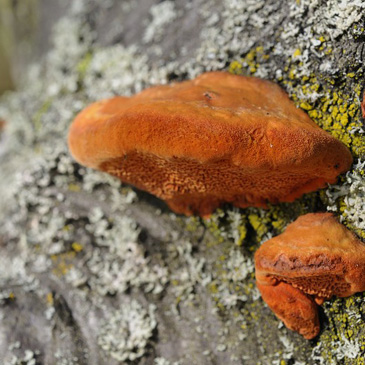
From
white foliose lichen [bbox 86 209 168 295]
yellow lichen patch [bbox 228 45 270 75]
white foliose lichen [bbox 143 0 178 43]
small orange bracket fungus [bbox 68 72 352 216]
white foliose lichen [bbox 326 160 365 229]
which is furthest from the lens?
white foliose lichen [bbox 143 0 178 43]

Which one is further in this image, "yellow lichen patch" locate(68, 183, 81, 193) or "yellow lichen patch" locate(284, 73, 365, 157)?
"yellow lichen patch" locate(68, 183, 81, 193)

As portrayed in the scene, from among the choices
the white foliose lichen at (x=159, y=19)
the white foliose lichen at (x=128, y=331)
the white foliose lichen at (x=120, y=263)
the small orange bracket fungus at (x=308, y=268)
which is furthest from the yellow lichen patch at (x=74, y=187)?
the small orange bracket fungus at (x=308, y=268)

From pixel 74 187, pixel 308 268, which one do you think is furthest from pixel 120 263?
pixel 308 268

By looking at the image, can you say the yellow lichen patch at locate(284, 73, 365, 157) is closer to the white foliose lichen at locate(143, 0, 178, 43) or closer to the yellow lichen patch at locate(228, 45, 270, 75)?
the yellow lichen patch at locate(228, 45, 270, 75)

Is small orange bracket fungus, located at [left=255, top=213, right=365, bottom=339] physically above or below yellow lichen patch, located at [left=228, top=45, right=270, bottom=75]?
below

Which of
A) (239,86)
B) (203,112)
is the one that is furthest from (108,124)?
(239,86)

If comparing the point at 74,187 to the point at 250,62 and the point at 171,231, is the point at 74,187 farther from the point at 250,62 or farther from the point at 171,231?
the point at 250,62

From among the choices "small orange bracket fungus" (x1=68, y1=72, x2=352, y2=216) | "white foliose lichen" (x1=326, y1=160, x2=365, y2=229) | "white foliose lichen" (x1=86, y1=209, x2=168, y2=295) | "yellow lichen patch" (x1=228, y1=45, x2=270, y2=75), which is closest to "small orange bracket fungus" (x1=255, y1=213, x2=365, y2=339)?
"white foliose lichen" (x1=326, y1=160, x2=365, y2=229)

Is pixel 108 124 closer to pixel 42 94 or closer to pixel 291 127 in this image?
pixel 291 127
